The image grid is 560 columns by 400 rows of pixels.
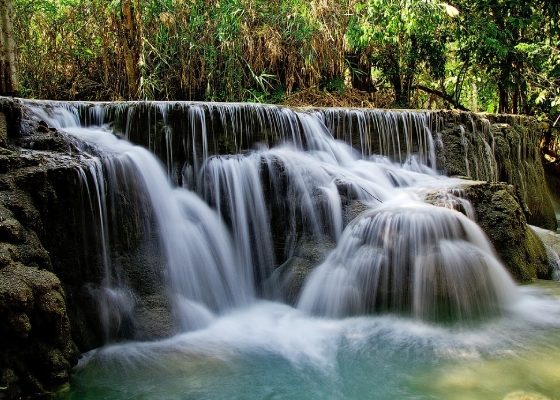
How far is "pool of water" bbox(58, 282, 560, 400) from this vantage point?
126 inches

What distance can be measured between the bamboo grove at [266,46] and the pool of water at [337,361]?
231 inches

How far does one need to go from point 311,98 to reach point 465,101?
9.67m

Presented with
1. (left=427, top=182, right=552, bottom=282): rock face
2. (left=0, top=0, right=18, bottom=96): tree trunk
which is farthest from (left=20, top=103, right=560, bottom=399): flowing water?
(left=0, top=0, right=18, bottom=96): tree trunk

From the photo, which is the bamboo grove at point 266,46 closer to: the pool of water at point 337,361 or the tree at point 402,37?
the tree at point 402,37

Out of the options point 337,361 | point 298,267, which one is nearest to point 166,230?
point 298,267

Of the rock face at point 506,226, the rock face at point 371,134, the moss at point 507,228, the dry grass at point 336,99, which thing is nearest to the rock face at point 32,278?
the rock face at point 371,134

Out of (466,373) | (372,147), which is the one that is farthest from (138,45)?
(466,373)

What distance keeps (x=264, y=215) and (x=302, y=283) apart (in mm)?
1034

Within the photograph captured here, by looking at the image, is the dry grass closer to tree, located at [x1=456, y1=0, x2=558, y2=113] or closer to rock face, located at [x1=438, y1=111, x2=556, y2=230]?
tree, located at [x1=456, y1=0, x2=558, y2=113]

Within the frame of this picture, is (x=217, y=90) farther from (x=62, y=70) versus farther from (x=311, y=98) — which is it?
(x=62, y=70)

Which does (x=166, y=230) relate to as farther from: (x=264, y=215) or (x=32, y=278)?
(x=32, y=278)

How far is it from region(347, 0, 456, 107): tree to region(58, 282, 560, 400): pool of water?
697cm

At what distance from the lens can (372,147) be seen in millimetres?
7605

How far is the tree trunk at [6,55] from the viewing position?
5828 millimetres
